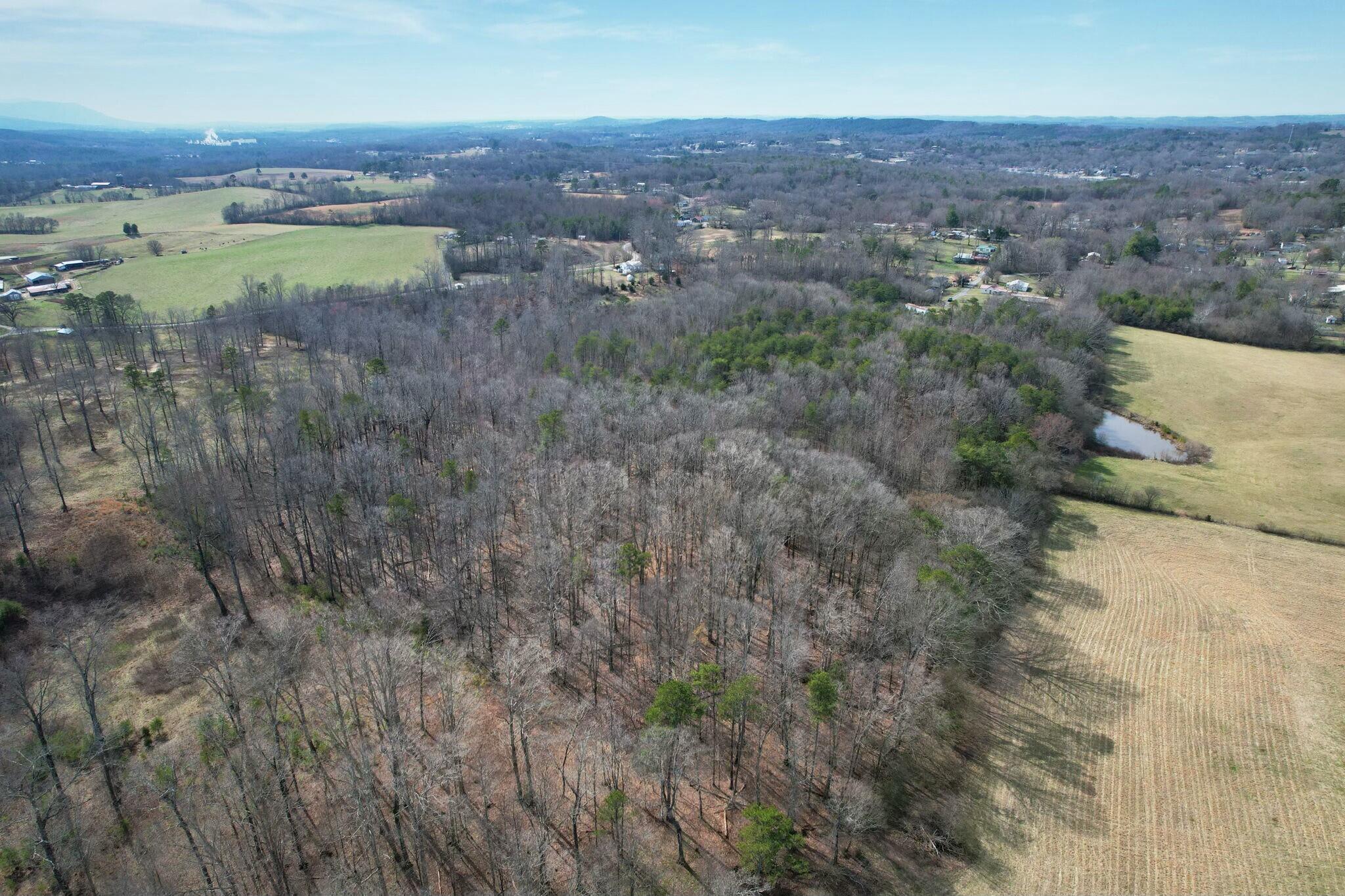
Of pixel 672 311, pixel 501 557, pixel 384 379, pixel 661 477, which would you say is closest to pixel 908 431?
pixel 661 477

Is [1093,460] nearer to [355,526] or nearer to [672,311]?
[672,311]

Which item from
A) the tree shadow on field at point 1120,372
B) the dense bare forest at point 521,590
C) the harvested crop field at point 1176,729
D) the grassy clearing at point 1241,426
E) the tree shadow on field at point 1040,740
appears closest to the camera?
the dense bare forest at point 521,590

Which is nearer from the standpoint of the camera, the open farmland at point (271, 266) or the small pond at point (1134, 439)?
the small pond at point (1134, 439)

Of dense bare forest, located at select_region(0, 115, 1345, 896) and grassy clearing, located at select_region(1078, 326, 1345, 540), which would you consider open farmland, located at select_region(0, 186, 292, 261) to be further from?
grassy clearing, located at select_region(1078, 326, 1345, 540)

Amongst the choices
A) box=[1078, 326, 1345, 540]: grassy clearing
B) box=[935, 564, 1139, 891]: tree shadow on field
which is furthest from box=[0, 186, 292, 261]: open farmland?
box=[1078, 326, 1345, 540]: grassy clearing

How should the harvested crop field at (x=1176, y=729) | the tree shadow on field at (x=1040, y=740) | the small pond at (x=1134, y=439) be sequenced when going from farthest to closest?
1. the small pond at (x=1134, y=439)
2. the tree shadow on field at (x=1040, y=740)
3. the harvested crop field at (x=1176, y=729)

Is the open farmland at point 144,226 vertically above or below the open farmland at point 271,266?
above

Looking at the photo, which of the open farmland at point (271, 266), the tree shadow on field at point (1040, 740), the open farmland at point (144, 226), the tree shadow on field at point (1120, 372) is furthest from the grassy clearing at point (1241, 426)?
the open farmland at point (144, 226)

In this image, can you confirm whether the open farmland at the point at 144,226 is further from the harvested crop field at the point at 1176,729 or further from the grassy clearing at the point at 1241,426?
the grassy clearing at the point at 1241,426
